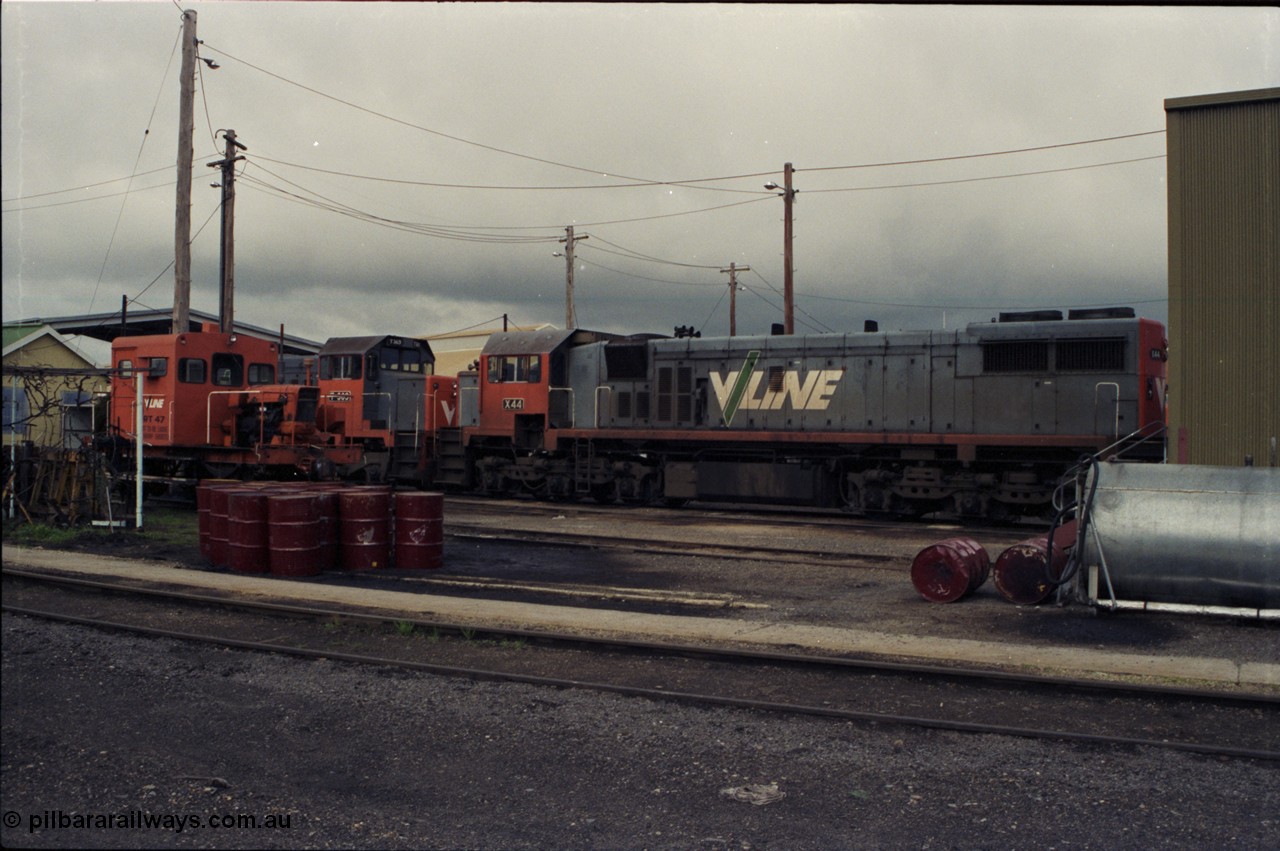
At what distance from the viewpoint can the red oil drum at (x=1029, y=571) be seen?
999cm

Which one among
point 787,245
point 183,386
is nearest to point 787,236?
point 787,245

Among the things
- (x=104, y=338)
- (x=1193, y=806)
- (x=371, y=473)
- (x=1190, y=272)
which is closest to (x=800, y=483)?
(x=1190, y=272)

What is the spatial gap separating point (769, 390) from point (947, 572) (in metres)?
9.64

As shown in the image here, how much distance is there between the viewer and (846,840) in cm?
454

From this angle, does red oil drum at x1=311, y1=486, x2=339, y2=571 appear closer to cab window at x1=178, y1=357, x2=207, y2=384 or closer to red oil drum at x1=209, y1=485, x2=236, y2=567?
red oil drum at x1=209, y1=485, x2=236, y2=567

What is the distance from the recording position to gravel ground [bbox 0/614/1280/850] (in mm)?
4551

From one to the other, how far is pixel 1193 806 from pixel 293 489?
11.3m

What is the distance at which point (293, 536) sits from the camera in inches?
464

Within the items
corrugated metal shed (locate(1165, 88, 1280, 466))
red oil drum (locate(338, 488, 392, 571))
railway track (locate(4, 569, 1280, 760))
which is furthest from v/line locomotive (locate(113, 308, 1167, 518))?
railway track (locate(4, 569, 1280, 760))

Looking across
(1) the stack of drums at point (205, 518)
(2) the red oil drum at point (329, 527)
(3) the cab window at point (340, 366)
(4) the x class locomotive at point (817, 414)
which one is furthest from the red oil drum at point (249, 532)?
(3) the cab window at point (340, 366)

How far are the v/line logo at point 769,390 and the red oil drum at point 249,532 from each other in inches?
409

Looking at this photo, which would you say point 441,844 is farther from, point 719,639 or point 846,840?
point 719,639

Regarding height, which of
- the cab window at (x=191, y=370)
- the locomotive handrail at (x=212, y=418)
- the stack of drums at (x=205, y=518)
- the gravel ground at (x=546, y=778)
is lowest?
the gravel ground at (x=546, y=778)

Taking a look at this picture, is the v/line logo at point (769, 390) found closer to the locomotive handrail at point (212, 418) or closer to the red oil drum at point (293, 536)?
the locomotive handrail at point (212, 418)
